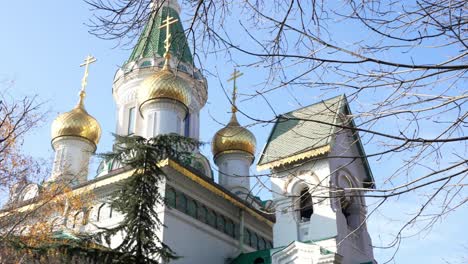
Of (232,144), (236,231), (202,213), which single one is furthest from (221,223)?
(232,144)

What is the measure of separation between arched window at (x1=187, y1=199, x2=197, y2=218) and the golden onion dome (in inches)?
219

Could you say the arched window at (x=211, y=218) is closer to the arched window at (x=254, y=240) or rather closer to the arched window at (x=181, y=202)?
the arched window at (x=181, y=202)

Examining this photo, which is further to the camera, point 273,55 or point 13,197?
point 13,197

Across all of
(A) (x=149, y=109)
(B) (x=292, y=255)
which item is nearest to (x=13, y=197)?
(B) (x=292, y=255)

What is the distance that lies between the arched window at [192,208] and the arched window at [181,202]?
16cm

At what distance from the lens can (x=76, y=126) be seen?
18656 millimetres

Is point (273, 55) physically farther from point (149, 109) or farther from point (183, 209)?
point (149, 109)

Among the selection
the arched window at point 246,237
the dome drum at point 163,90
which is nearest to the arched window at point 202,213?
the arched window at point 246,237

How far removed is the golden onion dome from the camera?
1861 cm

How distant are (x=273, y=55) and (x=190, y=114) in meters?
17.1

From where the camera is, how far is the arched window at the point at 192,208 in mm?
14472

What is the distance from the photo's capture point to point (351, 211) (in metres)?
14.4

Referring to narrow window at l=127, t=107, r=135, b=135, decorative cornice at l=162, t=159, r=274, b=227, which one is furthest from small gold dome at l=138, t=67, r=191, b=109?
decorative cornice at l=162, t=159, r=274, b=227

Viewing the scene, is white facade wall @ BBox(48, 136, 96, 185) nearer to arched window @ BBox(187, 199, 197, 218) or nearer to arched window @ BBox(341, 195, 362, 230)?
arched window @ BBox(187, 199, 197, 218)
